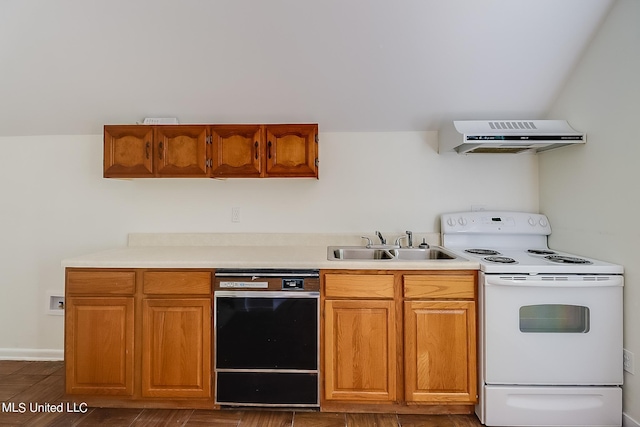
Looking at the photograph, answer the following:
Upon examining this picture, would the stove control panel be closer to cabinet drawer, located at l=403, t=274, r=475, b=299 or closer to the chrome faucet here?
the chrome faucet

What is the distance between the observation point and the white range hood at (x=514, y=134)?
204cm

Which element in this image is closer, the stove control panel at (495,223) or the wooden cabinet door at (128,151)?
the wooden cabinet door at (128,151)

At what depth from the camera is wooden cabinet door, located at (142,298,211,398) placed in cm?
194

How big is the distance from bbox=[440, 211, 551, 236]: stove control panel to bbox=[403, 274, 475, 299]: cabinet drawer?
0.66 metres

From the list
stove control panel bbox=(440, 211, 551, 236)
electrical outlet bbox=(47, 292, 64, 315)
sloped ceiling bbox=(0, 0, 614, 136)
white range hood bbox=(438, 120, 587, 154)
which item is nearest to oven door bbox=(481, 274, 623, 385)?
stove control panel bbox=(440, 211, 551, 236)

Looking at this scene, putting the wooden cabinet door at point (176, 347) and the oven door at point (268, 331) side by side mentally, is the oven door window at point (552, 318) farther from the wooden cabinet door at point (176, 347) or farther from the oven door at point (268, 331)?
the wooden cabinet door at point (176, 347)

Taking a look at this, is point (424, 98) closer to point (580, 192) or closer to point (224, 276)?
point (580, 192)

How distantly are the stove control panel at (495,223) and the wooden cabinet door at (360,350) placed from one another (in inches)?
37.9

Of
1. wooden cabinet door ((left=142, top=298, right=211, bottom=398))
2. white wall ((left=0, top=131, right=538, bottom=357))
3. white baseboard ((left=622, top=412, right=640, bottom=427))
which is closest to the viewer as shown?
white baseboard ((left=622, top=412, right=640, bottom=427))

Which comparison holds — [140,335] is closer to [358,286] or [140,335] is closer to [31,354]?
[358,286]

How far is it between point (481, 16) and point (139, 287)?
2.66 m

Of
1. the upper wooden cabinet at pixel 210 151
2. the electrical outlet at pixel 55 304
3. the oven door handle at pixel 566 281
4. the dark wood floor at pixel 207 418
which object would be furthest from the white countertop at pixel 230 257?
the dark wood floor at pixel 207 418

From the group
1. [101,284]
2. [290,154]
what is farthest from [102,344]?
[290,154]

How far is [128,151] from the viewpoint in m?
2.32
